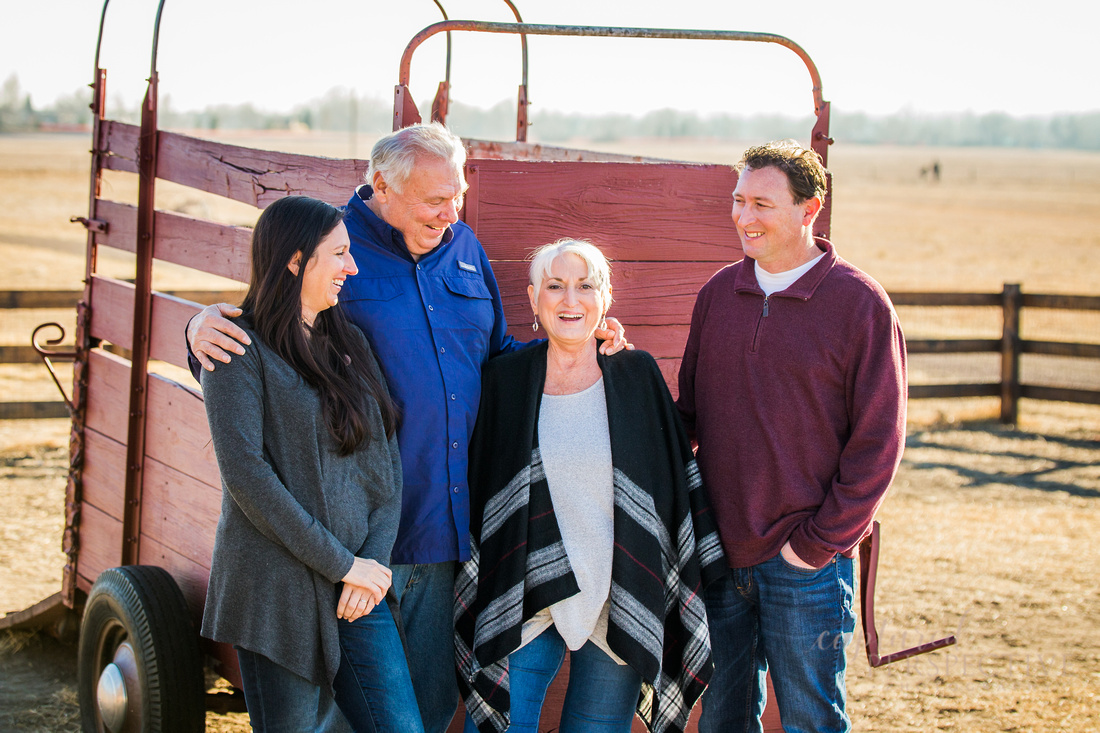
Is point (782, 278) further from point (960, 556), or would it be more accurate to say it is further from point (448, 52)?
point (960, 556)

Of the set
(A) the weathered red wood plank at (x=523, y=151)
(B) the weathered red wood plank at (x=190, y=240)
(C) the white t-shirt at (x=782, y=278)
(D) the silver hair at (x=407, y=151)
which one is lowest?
(C) the white t-shirt at (x=782, y=278)

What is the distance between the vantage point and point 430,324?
7.97 ft

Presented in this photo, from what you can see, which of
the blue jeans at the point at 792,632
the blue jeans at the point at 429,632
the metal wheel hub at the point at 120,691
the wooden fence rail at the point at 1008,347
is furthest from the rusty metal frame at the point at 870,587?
the wooden fence rail at the point at 1008,347

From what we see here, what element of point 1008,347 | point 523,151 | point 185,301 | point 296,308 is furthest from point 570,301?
point 1008,347

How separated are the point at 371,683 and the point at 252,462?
589 mm

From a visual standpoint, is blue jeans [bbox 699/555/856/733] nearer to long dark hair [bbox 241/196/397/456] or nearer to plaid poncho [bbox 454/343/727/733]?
plaid poncho [bbox 454/343/727/733]

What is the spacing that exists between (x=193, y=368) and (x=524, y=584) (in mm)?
931

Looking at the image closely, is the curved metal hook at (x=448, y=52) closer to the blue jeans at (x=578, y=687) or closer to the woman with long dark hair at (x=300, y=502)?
the woman with long dark hair at (x=300, y=502)

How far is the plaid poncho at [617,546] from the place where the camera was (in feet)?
7.66

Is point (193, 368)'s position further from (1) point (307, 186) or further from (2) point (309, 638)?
(1) point (307, 186)

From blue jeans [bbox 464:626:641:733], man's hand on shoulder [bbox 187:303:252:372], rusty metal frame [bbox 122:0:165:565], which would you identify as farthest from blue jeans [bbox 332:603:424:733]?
rusty metal frame [bbox 122:0:165:565]

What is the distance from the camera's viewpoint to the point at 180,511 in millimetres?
3279

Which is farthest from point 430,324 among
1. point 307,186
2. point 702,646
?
point 702,646

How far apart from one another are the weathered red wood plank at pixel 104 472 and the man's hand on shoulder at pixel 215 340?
1.72 m
